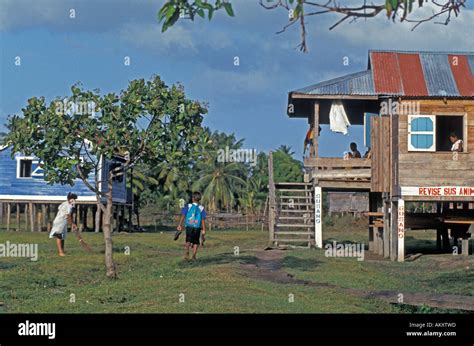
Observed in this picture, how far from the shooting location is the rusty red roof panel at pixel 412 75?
986 inches

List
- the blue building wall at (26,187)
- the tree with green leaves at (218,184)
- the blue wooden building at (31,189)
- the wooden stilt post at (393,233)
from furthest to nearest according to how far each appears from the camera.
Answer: the tree with green leaves at (218,184)
the blue building wall at (26,187)
the blue wooden building at (31,189)
the wooden stilt post at (393,233)

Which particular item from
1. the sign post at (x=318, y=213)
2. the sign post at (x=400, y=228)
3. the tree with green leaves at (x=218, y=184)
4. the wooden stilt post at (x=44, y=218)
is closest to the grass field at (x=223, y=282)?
the sign post at (x=400, y=228)

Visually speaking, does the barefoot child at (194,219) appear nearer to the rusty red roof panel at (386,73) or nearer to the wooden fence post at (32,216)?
the rusty red roof panel at (386,73)

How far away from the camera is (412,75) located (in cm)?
2586

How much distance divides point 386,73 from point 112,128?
11.0 m

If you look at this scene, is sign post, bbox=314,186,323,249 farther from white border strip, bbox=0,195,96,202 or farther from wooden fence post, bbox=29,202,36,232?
wooden fence post, bbox=29,202,36,232

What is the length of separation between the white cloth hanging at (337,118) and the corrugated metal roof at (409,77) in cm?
72

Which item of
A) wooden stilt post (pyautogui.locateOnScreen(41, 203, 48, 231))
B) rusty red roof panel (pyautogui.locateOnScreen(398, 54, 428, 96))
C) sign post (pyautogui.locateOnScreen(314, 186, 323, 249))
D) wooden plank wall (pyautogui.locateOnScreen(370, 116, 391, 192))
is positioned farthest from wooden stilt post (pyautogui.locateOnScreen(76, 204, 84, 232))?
rusty red roof panel (pyautogui.locateOnScreen(398, 54, 428, 96))

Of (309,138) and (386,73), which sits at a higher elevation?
(386,73)

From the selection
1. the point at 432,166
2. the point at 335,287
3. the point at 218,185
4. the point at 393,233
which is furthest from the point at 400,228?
the point at 218,185

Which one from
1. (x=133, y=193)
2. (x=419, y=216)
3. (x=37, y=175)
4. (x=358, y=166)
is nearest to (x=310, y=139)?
(x=358, y=166)

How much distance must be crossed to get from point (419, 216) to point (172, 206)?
50526 mm

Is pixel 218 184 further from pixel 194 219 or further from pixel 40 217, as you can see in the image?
pixel 194 219
